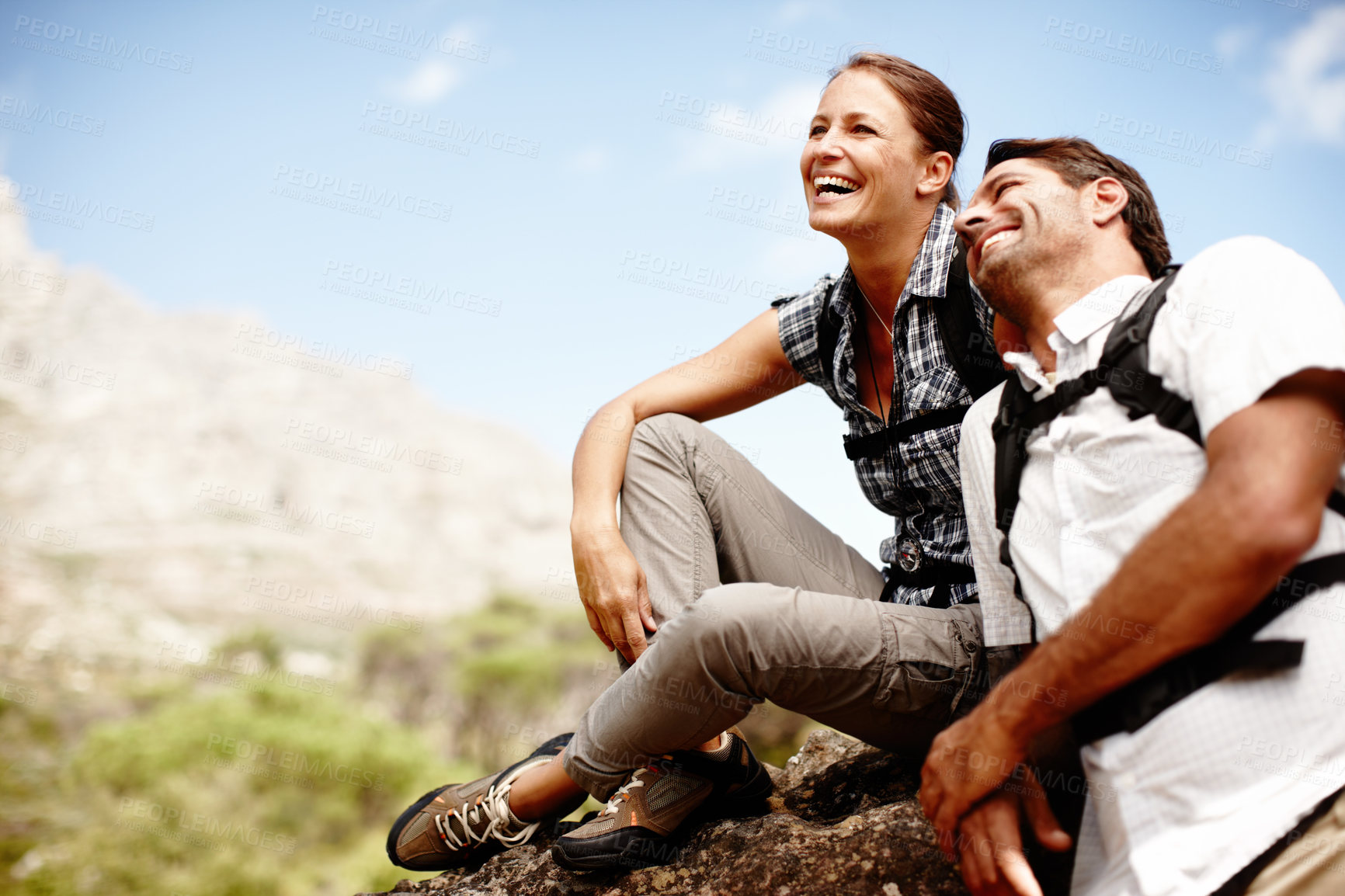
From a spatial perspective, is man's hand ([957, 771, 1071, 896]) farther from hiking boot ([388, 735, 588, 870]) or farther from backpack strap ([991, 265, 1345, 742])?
hiking boot ([388, 735, 588, 870])

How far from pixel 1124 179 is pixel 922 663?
1.11 metres

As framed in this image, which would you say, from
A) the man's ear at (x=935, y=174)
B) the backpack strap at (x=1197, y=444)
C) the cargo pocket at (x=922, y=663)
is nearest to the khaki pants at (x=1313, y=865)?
the backpack strap at (x=1197, y=444)

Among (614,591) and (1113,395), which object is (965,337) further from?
(614,591)

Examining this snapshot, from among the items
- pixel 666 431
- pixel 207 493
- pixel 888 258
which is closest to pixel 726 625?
pixel 666 431

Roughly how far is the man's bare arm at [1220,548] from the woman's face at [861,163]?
1.26 meters

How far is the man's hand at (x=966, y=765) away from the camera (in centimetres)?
138

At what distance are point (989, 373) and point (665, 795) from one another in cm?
120

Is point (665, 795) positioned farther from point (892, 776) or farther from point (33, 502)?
point (33, 502)

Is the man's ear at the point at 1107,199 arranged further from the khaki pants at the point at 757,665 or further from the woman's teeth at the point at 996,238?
the khaki pants at the point at 757,665

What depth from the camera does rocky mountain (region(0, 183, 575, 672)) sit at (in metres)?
36.4

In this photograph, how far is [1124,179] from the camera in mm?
1896

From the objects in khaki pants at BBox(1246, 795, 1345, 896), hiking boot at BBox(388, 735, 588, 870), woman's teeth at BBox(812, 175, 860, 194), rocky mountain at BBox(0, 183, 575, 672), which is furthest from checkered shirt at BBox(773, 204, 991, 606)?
rocky mountain at BBox(0, 183, 575, 672)

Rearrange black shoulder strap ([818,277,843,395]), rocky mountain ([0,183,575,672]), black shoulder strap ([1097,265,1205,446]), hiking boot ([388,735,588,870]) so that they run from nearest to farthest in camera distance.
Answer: black shoulder strap ([1097,265,1205,446]), hiking boot ([388,735,588,870]), black shoulder strap ([818,277,843,395]), rocky mountain ([0,183,575,672])

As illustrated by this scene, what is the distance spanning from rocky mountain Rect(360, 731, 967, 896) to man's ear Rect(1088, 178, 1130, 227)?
4.36 feet
